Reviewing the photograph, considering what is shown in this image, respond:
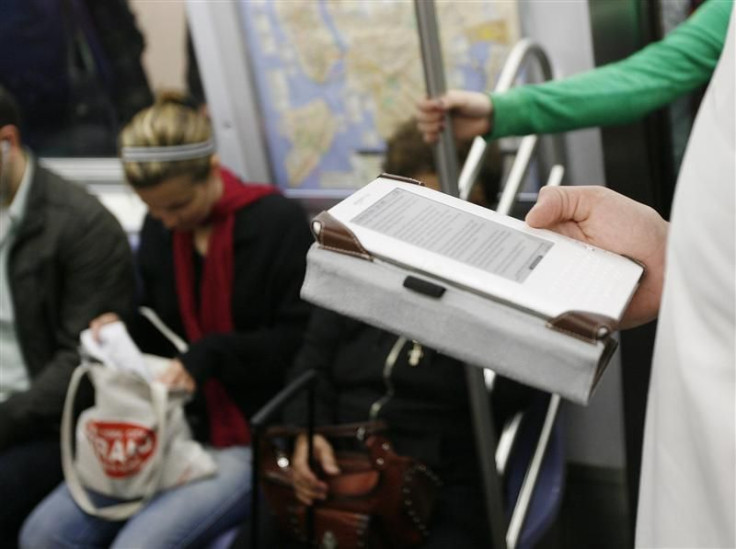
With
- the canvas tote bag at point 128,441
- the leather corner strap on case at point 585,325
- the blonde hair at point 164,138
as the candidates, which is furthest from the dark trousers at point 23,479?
the leather corner strap on case at point 585,325

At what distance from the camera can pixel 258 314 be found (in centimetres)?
195

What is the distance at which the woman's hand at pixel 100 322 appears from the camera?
76.3 inches

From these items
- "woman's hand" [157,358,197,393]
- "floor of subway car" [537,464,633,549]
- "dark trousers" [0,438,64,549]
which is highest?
"woman's hand" [157,358,197,393]

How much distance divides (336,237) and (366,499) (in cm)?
97

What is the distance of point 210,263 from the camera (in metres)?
1.96

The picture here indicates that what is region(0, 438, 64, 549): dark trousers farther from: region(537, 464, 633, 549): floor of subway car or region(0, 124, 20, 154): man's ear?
region(537, 464, 633, 549): floor of subway car

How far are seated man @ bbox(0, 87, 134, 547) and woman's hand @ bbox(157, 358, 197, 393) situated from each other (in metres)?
0.31

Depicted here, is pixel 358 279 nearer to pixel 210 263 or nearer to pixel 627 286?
pixel 627 286

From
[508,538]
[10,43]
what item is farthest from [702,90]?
[10,43]

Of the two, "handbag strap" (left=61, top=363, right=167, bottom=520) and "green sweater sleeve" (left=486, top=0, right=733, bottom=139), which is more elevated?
"green sweater sleeve" (left=486, top=0, right=733, bottom=139)

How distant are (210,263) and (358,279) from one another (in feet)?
4.57

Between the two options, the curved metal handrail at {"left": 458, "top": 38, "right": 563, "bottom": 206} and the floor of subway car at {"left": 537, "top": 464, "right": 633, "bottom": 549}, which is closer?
the curved metal handrail at {"left": 458, "top": 38, "right": 563, "bottom": 206}

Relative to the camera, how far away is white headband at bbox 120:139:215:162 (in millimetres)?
1866

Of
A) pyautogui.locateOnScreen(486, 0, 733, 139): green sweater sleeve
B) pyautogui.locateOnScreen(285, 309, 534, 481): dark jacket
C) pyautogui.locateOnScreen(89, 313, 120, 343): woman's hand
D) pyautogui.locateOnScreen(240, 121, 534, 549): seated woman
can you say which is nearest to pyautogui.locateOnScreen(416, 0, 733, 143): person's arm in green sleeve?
pyautogui.locateOnScreen(486, 0, 733, 139): green sweater sleeve
